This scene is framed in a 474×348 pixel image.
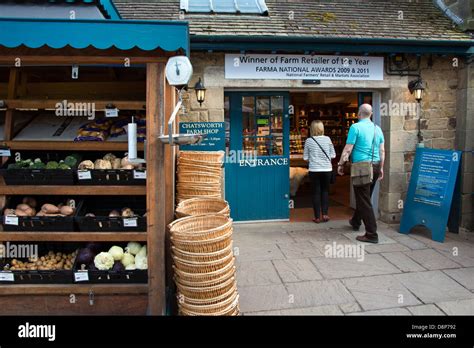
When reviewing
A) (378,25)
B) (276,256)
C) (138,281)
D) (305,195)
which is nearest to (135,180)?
(138,281)

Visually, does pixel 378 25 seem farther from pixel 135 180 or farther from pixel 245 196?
pixel 135 180

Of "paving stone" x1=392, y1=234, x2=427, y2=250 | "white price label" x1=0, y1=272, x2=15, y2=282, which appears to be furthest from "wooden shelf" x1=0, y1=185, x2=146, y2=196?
"paving stone" x1=392, y1=234, x2=427, y2=250

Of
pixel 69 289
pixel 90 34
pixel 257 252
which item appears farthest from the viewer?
pixel 257 252

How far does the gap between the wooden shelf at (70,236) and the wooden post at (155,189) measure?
23cm

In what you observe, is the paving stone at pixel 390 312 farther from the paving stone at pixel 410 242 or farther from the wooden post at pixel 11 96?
the wooden post at pixel 11 96

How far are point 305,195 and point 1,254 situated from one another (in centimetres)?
716

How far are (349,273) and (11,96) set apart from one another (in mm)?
4176

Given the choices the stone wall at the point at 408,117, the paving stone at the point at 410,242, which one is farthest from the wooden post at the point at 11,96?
the paving stone at the point at 410,242

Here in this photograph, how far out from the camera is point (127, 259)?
337 cm

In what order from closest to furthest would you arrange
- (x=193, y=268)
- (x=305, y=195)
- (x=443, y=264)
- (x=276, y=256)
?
(x=193, y=268), (x=443, y=264), (x=276, y=256), (x=305, y=195)

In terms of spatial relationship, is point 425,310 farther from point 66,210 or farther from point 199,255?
point 66,210

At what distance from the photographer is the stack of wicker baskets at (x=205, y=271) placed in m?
2.81

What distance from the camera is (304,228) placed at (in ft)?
20.1

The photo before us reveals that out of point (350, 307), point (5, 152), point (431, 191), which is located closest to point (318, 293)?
point (350, 307)
